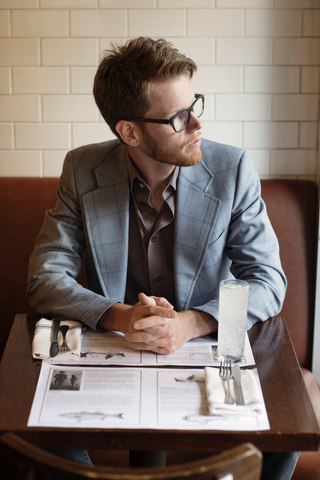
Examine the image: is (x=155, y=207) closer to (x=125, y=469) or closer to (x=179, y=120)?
(x=179, y=120)

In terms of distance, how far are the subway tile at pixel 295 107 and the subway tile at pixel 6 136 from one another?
47.0 inches

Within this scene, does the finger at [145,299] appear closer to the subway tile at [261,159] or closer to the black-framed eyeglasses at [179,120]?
the black-framed eyeglasses at [179,120]

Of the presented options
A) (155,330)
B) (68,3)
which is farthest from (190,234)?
(68,3)

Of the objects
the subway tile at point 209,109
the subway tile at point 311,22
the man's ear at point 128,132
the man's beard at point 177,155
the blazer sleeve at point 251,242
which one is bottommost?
the blazer sleeve at point 251,242

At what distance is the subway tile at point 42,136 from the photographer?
2283mm

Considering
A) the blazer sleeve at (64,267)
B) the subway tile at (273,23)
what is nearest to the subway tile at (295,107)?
the subway tile at (273,23)

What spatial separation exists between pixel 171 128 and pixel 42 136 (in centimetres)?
91

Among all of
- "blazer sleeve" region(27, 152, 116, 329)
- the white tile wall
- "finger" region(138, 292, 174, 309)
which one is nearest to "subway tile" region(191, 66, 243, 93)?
the white tile wall

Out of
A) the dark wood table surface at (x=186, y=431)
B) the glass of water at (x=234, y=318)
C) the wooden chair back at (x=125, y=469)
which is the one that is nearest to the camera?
the wooden chair back at (x=125, y=469)

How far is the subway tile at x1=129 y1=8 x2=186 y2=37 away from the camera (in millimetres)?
2158

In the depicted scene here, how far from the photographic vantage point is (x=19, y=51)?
222 centimetres

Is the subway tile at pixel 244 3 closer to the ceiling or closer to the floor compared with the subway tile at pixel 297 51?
closer to the ceiling

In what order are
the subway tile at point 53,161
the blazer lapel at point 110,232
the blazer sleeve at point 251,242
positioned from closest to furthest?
the blazer sleeve at point 251,242, the blazer lapel at point 110,232, the subway tile at point 53,161

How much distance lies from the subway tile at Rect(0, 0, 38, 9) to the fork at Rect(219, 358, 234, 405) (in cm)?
177
